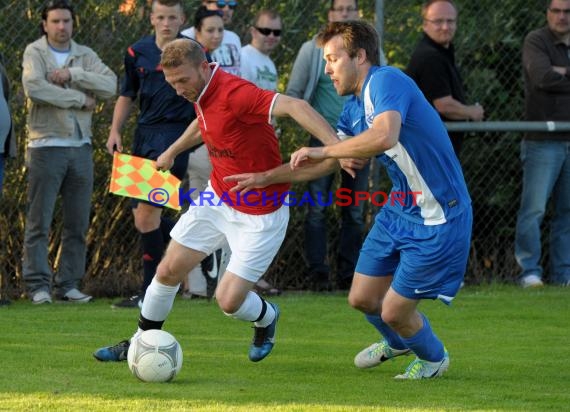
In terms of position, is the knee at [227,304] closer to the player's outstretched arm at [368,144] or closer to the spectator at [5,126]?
the player's outstretched arm at [368,144]

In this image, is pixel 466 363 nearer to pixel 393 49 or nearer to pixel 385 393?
pixel 385 393

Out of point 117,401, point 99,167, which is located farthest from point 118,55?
point 117,401

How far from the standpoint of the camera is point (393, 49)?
41.0 ft

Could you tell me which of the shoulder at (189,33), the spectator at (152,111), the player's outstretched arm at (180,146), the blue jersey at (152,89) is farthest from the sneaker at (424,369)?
the shoulder at (189,33)

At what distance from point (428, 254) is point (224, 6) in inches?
196

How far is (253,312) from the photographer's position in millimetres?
7738

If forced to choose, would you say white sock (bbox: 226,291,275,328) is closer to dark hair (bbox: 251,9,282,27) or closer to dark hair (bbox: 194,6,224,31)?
dark hair (bbox: 194,6,224,31)

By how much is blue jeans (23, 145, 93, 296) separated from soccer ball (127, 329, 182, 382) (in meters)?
3.88

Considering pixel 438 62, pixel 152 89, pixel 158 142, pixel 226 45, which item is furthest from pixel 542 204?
pixel 152 89

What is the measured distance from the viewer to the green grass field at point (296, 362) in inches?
250

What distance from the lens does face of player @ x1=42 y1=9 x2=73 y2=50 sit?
34.9ft

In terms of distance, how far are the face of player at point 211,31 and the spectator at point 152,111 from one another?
0.84ft

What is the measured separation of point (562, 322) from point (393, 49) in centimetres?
380

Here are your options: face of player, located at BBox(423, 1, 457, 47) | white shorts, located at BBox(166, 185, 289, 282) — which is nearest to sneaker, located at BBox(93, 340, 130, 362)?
white shorts, located at BBox(166, 185, 289, 282)
